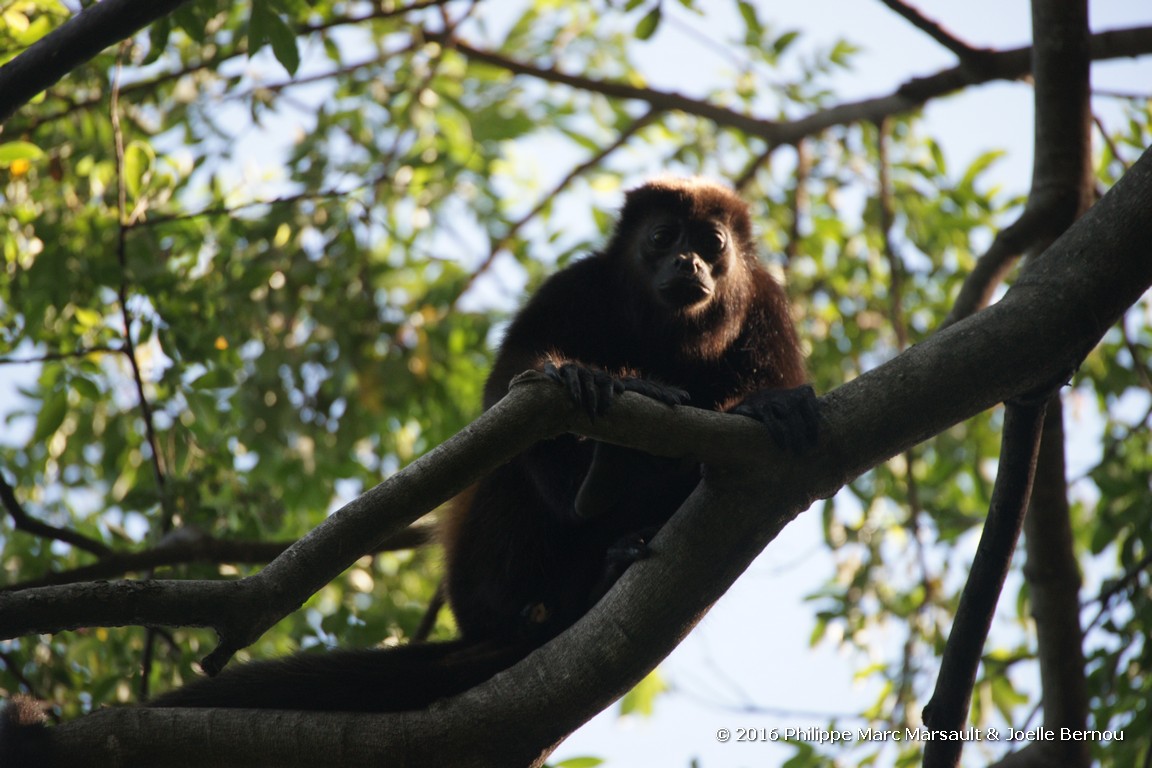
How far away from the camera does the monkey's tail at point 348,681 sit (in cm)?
260

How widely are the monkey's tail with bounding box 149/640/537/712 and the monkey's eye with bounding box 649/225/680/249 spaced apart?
1.85 metres

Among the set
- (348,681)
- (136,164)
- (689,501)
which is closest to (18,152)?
(136,164)

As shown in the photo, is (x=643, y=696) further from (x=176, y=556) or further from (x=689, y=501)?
(x=689, y=501)

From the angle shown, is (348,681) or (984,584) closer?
(984,584)

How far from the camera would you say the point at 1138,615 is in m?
3.64

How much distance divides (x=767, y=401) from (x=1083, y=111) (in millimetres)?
1660

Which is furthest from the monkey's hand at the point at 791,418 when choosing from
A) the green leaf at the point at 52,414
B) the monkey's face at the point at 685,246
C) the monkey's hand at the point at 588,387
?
the green leaf at the point at 52,414

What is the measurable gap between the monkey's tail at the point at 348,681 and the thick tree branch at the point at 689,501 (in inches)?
19.4

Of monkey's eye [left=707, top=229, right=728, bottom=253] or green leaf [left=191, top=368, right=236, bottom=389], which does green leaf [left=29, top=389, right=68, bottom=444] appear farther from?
monkey's eye [left=707, top=229, right=728, bottom=253]

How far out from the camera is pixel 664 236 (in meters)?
4.21

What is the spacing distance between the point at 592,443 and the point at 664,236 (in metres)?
1.14

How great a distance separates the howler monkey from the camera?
267 cm

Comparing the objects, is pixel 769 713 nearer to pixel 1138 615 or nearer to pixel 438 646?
pixel 1138 615

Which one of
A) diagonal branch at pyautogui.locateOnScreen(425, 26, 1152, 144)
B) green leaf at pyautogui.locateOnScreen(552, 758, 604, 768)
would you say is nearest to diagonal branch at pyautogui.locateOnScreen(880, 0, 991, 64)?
diagonal branch at pyautogui.locateOnScreen(425, 26, 1152, 144)
